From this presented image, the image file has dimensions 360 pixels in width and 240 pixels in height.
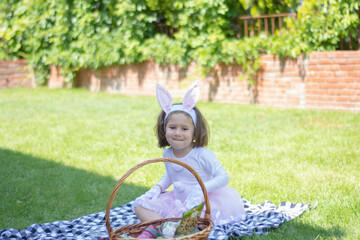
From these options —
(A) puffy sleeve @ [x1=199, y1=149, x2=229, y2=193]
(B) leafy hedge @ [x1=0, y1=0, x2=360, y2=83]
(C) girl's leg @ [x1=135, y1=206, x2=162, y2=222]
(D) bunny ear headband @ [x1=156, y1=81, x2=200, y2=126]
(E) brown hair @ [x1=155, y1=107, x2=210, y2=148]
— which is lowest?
(C) girl's leg @ [x1=135, y1=206, x2=162, y2=222]

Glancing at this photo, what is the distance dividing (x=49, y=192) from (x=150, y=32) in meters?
6.50

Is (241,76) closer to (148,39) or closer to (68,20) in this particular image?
(148,39)

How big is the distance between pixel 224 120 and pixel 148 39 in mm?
3793

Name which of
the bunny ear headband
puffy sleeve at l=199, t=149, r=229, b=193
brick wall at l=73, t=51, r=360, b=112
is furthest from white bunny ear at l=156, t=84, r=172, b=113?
brick wall at l=73, t=51, r=360, b=112

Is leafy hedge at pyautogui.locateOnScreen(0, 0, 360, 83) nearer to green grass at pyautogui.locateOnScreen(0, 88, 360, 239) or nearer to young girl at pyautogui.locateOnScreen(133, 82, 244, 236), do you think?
green grass at pyautogui.locateOnScreen(0, 88, 360, 239)

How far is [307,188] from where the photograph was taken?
3.36 m

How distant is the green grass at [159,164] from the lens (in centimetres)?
311

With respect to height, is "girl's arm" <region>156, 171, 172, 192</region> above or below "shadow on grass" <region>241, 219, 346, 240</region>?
above

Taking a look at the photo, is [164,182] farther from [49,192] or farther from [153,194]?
[49,192]

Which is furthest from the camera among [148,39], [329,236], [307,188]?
[148,39]

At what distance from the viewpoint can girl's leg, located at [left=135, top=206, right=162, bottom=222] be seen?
2748 mm

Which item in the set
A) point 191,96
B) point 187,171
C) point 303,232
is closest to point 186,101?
point 191,96

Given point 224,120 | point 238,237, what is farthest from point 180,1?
point 238,237

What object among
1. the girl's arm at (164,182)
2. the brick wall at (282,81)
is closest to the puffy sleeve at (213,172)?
the girl's arm at (164,182)
